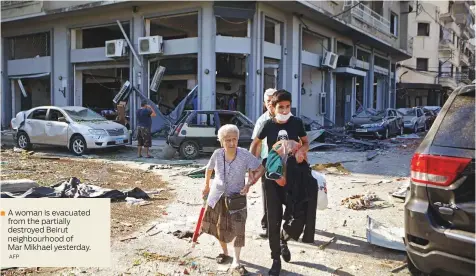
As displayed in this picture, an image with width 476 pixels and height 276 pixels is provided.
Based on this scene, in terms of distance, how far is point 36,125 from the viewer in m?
14.2

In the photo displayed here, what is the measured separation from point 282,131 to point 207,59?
1335cm

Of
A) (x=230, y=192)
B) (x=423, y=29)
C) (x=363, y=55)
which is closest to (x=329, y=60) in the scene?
(x=363, y=55)

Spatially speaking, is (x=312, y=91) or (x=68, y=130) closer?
(x=68, y=130)

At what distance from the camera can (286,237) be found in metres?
4.16

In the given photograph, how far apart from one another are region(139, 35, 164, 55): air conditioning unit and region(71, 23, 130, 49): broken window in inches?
122

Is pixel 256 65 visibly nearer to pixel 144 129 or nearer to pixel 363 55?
pixel 144 129

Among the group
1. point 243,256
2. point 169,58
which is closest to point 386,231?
point 243,256

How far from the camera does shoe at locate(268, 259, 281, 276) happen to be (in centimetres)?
386

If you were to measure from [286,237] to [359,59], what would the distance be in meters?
25.6

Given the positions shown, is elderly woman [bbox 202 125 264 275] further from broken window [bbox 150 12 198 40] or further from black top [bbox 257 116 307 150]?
broken window [bbox 150 12 198 40]

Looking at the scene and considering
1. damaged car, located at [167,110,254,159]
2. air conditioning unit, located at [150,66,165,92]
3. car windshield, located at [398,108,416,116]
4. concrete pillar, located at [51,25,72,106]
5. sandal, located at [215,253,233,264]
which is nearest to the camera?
sandal, located at [215,253,233,264]

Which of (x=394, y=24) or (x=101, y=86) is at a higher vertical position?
(x=394, y=24)

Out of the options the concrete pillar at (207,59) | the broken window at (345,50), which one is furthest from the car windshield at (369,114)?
the concrete pillar at (207,59)

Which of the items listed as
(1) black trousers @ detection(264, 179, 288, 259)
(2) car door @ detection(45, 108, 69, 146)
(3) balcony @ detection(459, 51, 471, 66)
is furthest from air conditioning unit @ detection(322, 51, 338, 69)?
(3) balcony @ detection(459, 51, 471, 66)
